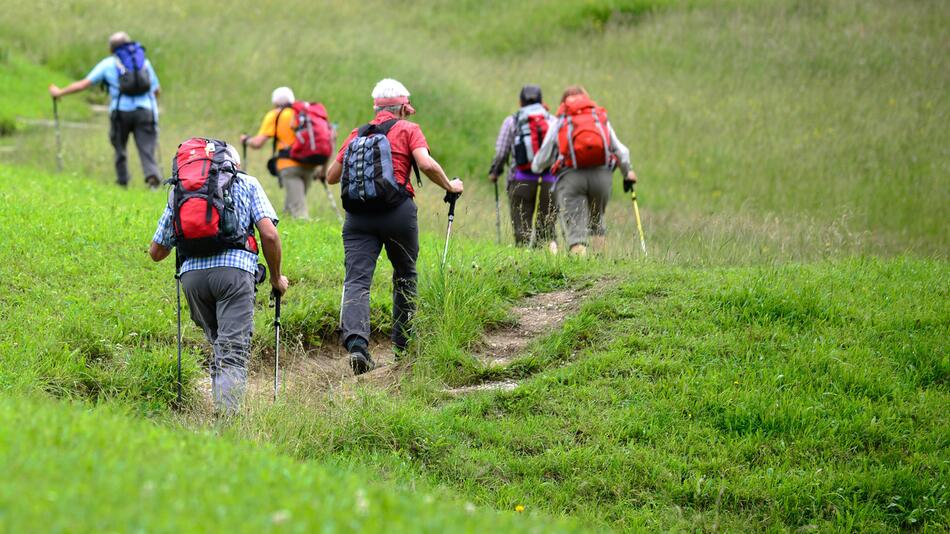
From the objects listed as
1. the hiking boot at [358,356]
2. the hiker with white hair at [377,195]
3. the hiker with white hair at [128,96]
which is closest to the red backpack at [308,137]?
the hiker with white hair at [128,96]

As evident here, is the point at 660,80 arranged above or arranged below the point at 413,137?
below

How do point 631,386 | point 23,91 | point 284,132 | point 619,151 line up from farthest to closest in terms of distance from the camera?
point 23,91 < point 284,132 < point 619,151 < point 631,386

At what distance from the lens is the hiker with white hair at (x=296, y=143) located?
43.4 ft

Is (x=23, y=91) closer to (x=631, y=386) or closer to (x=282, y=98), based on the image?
(x=282, y=98)

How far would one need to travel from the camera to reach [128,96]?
14.6 meters

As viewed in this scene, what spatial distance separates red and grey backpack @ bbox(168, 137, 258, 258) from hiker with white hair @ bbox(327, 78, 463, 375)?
1309mm

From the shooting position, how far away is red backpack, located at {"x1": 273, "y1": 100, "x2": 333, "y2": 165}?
13.2 meters

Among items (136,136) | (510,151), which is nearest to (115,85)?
(136,136)

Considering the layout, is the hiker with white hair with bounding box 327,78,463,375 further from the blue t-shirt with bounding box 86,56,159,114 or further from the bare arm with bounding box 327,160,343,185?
the blue t-shirt with bounding box 86,56,159,114

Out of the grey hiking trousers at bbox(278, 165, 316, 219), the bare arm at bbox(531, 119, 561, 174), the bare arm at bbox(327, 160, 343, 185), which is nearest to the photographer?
the bare arm at bbox(327, 160, 343, 185)

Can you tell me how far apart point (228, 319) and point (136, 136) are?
858 centimetres

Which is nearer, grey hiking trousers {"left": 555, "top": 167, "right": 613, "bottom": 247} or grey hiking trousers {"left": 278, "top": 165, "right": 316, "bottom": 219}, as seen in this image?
grey hiking trousers {"left": 555, "top": 167, "right": 613, "bottom": 247}

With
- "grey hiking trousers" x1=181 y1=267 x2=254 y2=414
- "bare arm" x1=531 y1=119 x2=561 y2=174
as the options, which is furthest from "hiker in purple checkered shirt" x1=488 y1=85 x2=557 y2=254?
"grey hiking trousers" x1=181 y1=267 x2=254 y2=414

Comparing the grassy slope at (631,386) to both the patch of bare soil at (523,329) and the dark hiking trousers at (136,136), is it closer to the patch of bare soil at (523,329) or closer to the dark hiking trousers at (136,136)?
the patch of bare soil at (523,329)
